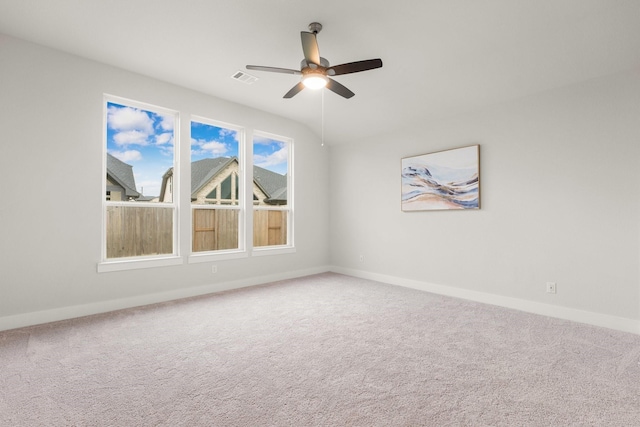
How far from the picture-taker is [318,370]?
2.30 meters

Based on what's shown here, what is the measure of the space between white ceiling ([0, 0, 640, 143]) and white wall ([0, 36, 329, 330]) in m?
0.25

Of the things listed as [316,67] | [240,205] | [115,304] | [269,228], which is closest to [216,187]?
[240,205]

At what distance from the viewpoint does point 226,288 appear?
4676mm

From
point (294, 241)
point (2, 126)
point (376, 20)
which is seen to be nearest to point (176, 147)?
point (2, 126)

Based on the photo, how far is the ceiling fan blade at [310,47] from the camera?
247 cm

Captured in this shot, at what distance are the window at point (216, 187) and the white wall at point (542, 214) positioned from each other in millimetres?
2506

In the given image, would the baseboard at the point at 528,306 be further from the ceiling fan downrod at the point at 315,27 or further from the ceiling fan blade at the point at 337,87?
the ceiling fan downrod at the point at 315,27

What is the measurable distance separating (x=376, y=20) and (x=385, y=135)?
8.52 ft

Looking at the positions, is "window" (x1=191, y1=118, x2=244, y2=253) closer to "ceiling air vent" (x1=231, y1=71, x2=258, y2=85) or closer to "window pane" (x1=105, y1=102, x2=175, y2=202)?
"window pane" (x1=105, y1=102, x2=175, y2=202)

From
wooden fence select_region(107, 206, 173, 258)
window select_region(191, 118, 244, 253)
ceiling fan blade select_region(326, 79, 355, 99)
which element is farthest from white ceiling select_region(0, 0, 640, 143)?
wooden fence select_region(107, 206, 173, 258)

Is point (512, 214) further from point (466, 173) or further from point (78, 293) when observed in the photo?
point (78, 293)

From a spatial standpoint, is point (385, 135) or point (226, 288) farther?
point (385, 135)

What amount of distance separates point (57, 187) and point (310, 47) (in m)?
3.04

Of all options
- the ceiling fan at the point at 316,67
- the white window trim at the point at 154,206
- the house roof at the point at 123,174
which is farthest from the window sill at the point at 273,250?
the ceiling fan at the point at 316,67
